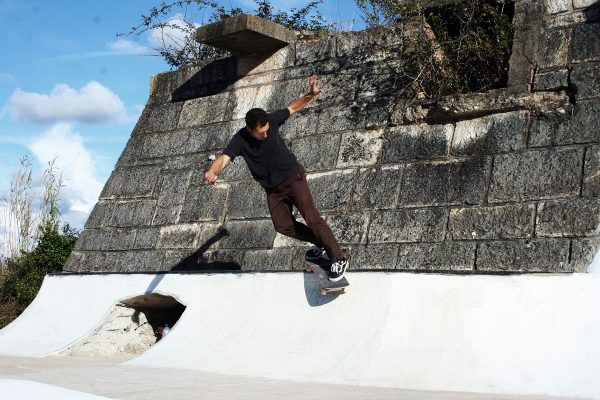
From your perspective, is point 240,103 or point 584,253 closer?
point 584,253

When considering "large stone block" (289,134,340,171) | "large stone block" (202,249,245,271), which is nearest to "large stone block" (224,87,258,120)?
"large stone block" (289,134,340,171)

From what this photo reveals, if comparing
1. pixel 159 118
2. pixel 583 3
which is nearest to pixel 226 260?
pixel 159 118

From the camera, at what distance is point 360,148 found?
24.4 ft

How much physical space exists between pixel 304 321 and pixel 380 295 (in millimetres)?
687

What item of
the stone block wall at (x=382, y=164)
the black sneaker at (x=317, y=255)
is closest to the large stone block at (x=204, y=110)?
the stone block wall at (x=382, y=164)

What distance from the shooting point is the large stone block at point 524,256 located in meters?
5.77

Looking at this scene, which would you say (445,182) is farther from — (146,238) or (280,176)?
(146,238)

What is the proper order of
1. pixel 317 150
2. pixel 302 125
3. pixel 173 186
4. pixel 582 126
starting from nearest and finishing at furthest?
1. pixel 582 126
2. pixel 317 150
3. pixel 302 125
4. pixel 173 186

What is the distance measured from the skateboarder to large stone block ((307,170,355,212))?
66 centimetres

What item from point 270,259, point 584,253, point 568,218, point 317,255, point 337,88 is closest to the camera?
point 584,253

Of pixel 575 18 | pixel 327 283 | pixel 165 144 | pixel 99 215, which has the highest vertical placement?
pixel 575 18

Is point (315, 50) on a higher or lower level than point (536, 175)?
higher

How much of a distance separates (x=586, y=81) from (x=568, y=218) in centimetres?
111

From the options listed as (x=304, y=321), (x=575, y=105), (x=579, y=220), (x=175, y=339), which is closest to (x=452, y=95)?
(x=575, y=105)
